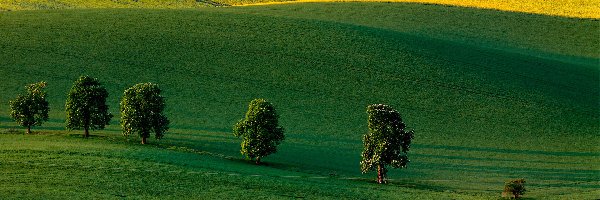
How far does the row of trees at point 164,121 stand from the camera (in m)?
66.5

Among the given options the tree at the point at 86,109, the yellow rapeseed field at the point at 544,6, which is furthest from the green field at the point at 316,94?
the yellow rapeseed field at the point at 544,6

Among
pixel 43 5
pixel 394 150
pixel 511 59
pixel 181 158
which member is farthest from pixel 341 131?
pixel 43 5

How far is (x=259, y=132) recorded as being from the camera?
2685 inches

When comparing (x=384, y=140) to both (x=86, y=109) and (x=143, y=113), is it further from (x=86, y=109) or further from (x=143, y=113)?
(x=86, y=109)

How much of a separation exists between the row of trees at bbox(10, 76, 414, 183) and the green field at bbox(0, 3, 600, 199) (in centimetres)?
141

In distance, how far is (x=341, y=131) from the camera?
83062mm

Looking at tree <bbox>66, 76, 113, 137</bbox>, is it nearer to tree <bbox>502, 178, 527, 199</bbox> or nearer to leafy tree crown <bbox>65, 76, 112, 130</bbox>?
leafy tree crown <bbox>65, 76, 112, 130</bbox>

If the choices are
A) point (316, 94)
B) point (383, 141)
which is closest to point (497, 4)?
point (316, 94)

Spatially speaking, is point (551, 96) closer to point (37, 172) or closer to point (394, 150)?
point (394, 150)

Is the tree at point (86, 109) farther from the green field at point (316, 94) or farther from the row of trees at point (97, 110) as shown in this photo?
the green field at point (316, 94)

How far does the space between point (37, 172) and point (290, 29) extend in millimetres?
63866

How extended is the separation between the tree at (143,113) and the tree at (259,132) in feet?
21.9

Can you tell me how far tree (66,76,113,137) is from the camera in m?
71.9

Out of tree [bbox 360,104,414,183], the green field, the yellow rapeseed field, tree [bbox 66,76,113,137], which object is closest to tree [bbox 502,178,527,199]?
the green field
